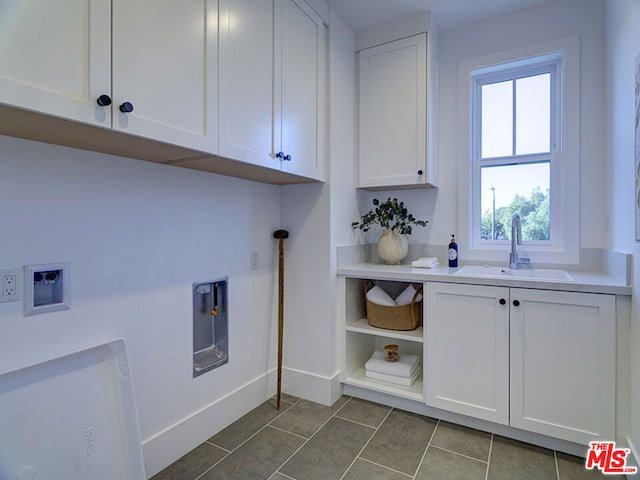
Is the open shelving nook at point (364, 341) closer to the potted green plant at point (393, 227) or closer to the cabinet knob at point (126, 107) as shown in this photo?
the potted green plant at point (393, 227)

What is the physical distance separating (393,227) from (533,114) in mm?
1253

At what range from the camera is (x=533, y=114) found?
2449 millimetres

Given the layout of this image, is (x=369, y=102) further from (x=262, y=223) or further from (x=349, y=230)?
(x=262, y=223)

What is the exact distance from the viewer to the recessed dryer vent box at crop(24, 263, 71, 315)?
1.25 m

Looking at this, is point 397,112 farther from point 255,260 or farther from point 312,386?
point 312,386

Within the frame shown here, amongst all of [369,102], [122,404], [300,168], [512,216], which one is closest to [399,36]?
[369,102]

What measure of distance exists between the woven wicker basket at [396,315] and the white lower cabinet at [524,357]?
0.19m

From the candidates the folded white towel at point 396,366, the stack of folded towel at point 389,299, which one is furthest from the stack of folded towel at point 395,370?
the stack of folded towel at point 389,299

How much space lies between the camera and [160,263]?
5.58ft

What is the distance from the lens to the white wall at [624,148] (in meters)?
1.57

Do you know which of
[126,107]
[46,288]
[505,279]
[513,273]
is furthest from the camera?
[513,273]

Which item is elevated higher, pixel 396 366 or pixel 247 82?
pixel 247 82

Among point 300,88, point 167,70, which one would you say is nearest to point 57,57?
Answer: point 167,70

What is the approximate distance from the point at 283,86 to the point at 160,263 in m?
1.16
